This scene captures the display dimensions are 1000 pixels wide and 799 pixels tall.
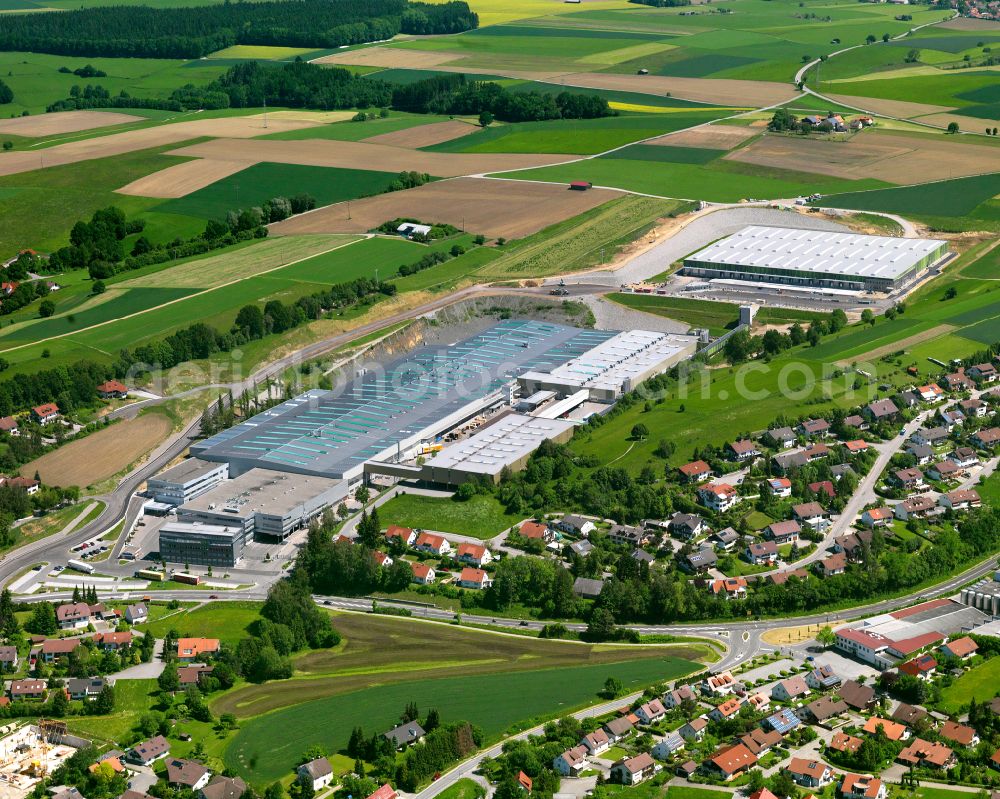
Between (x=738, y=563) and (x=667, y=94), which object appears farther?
(x=667, y=94)

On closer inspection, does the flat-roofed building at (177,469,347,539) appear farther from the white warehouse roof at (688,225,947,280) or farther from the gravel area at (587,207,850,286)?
the white warehouse roof at (688,225,947,280)

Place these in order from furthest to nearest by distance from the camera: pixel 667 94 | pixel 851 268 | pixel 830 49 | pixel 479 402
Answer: pixel 830 49 < pixel 667 94 < pixel 851 268 < pixel 479 402

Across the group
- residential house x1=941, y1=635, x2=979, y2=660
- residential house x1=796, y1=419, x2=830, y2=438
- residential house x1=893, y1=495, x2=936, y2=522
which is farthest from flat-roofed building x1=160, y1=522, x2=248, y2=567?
residential house x1=941, y1=635, x2=979, y2=660

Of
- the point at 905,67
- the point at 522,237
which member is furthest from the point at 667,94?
the point at 522,237

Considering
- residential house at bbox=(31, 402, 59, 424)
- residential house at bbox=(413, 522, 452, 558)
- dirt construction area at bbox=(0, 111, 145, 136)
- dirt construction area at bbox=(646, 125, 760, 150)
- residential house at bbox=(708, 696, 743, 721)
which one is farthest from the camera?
dirt construction area at bbox=(0, 111, 145, 136)

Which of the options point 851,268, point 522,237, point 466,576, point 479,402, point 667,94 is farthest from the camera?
point 667,94

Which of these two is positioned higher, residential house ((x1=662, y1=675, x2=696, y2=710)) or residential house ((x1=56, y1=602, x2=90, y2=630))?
residential house ((x1=56, y1=602, x2=90, y2=630))

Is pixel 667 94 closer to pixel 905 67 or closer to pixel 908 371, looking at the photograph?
pixel 905 67
